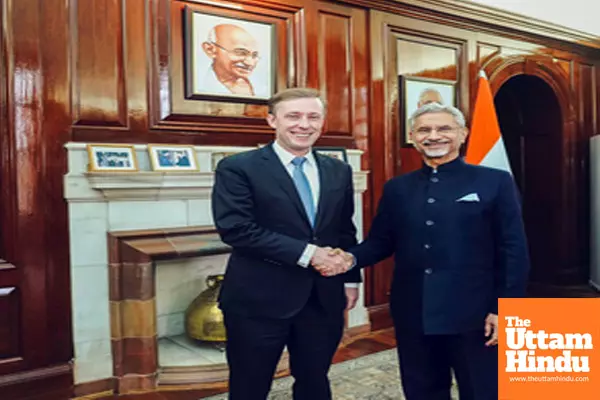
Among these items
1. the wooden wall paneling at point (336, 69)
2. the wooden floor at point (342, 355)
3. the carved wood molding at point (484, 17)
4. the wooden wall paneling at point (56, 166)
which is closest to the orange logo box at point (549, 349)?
the wooden floor at point (342, 355)

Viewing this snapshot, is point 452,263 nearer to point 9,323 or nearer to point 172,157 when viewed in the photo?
point 172,157

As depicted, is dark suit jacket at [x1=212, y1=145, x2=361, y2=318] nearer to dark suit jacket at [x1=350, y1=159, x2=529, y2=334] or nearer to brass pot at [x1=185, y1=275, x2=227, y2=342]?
dark suit jacket at [x1=350, y1=159, x2=529, y2=334]

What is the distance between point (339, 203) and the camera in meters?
1.82

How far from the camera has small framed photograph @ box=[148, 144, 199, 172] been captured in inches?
120

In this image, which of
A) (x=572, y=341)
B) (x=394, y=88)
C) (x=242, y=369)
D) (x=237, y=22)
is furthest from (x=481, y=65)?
(x=242, y=369)

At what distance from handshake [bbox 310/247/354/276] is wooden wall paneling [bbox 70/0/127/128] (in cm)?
180

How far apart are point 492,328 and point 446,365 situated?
236 millimetres

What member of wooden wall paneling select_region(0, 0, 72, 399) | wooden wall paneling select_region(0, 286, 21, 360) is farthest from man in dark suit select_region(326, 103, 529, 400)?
wooden wall paneling select_region(0, 286, 21, 360)


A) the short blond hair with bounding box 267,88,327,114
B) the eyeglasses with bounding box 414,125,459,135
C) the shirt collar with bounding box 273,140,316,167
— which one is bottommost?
the shirt collar with bounding box 273,140,316,167

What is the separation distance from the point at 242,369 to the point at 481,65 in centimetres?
390

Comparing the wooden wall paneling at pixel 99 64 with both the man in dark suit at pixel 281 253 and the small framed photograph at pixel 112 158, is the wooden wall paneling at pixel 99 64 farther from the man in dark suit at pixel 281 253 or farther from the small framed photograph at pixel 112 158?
the man in dark suit at pixel 281 253

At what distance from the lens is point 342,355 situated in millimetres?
3459

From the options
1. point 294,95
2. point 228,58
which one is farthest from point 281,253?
point 228,58

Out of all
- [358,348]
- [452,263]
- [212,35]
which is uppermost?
[212,35]
